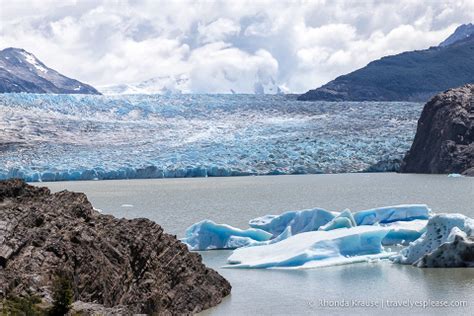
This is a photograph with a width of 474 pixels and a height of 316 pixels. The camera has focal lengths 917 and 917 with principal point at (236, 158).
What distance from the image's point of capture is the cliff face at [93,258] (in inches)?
292

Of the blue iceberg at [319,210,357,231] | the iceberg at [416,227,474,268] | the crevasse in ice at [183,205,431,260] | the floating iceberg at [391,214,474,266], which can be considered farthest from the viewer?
the crevasse in ice at [183,205,431,260]

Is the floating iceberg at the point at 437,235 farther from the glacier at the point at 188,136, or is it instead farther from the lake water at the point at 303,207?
the glacier at the point at 188,136

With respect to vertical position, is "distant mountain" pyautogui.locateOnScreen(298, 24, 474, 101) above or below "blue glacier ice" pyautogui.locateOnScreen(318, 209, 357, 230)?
above

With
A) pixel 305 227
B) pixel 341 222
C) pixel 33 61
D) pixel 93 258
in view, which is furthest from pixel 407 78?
pixel 93 258

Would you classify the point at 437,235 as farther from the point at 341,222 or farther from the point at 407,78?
the point at 407,78

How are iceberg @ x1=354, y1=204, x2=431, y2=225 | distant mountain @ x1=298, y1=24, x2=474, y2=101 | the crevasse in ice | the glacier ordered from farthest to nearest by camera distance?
distant mountain @ x1=298, y1=24, x2=474, y2=101
the glacier
iceberg @ x1=354, y1=204, x2=431, y2=225
the crevasse in ice

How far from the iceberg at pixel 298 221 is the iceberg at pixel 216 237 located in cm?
70

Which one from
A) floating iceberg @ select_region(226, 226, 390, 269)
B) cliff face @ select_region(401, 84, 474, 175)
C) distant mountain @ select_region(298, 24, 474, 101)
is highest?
distant mountain @ select_region(298, 24, 474, 101)

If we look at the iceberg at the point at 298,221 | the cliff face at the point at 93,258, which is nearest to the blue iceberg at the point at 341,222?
the iceberg at the point at 298,221

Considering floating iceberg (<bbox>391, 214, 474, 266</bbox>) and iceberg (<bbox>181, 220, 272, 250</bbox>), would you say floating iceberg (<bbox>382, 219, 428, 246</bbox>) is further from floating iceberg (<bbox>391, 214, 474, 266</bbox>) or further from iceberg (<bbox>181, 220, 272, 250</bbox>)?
floating iceberg (<bbox>391, 214, 474, 266</bbox>)

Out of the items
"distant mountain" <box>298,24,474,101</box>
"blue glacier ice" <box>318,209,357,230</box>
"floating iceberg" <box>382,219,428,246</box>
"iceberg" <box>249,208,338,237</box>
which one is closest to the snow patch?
"distant mountain" <box>298,24,474,101</box>

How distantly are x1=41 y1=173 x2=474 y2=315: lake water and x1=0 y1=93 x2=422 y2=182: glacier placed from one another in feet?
2.63

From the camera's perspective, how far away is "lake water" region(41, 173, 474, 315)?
389 inches

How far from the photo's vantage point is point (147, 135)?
44.5 m
